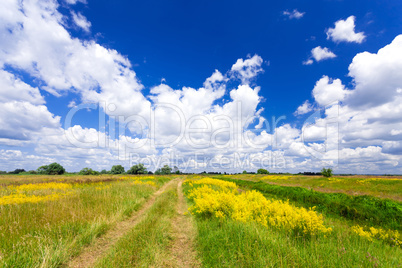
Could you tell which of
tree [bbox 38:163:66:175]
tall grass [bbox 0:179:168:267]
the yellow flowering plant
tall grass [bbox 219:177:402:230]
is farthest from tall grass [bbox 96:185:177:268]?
tree [bbox 38:163:66:175]

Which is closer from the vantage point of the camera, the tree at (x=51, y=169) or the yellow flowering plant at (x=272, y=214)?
the yellow flowering plant at (x=272, y=214)

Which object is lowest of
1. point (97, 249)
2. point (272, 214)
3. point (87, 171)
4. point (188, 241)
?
point (87, 171)

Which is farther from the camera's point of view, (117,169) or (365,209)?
(117,169)

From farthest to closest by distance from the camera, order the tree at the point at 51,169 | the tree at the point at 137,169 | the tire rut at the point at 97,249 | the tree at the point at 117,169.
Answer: the tree at the point at 117,169, the tree at the point at 137,169, the tree at the point at 51,169, the tire rut at the point at 97,249

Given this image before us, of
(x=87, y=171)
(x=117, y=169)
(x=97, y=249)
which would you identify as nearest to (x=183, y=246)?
(x=97, y=249)

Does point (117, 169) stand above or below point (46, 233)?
below

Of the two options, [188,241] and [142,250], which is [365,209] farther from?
[142,250]

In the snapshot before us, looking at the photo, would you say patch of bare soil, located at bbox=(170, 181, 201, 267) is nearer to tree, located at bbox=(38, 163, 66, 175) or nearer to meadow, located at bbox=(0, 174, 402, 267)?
meadow, located at bbox=(0, 174, 402, 267)

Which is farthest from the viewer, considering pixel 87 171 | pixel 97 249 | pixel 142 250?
pixel 87 171

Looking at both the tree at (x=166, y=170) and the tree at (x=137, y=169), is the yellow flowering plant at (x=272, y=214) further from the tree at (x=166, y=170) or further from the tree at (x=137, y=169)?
the tree at (x=166, y=170)

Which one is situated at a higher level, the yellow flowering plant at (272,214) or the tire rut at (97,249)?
the yellow flowering plant at (272,214)

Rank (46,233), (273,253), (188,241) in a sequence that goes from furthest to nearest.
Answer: (188,241) → (46,233) → (273,253)

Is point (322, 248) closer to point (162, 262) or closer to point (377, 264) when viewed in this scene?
point (377, 264)

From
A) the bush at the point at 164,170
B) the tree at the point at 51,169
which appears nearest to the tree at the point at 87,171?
the tree at the point at 51,169
